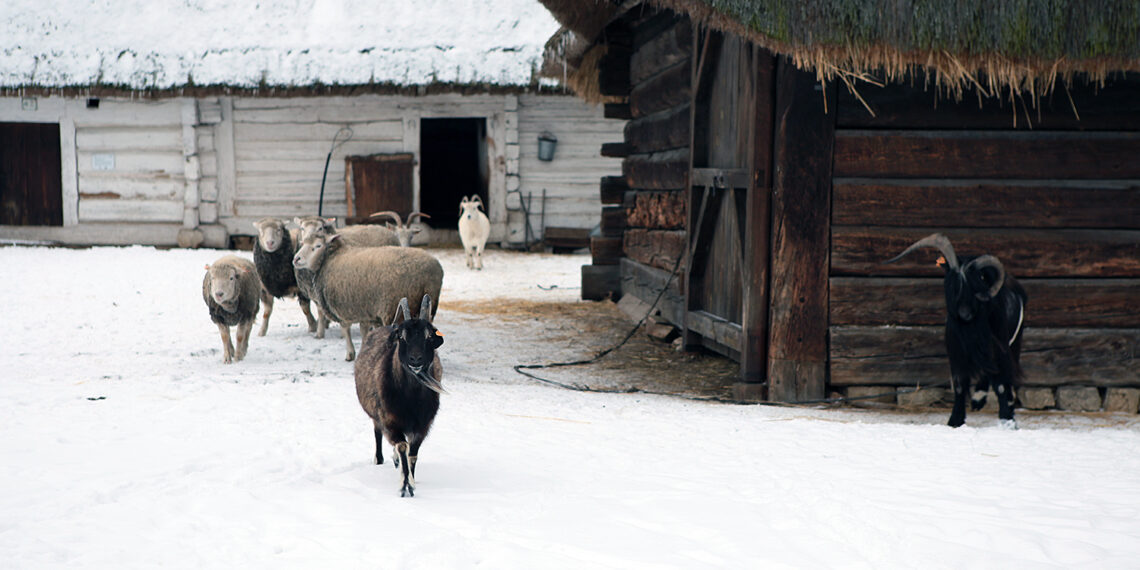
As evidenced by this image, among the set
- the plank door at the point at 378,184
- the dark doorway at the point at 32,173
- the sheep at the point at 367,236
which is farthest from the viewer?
the dark doorway at the point at 32,173

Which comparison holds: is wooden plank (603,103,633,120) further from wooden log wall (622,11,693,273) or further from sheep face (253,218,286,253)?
sheep face (253,218,286,253)

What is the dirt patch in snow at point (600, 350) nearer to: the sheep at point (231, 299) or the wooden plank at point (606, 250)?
the wooden plank at point (606, 250)

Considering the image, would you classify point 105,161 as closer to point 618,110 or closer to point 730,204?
point 618,110

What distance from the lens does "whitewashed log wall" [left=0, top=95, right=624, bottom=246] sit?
1653 cm

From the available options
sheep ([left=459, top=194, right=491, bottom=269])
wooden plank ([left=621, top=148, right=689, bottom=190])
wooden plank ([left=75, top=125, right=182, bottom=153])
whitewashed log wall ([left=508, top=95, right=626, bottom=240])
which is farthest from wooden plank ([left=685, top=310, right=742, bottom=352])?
wooden plank ([left=75, top=125, right=182, bottom=153])

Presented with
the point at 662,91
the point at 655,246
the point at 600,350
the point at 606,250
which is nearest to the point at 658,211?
the point at 655,246

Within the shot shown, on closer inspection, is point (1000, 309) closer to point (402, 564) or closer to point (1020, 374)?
point (1020, 374)

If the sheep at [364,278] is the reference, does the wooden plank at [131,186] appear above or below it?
above

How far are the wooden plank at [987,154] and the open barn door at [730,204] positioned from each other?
59cm

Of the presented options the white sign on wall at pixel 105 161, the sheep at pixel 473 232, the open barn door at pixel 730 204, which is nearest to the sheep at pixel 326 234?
the open barn door at pixel 730 204

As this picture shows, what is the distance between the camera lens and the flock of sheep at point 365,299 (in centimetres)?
404

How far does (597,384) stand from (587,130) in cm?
1062

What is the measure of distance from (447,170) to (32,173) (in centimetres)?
911

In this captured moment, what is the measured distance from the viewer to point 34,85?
1573 centimetres
